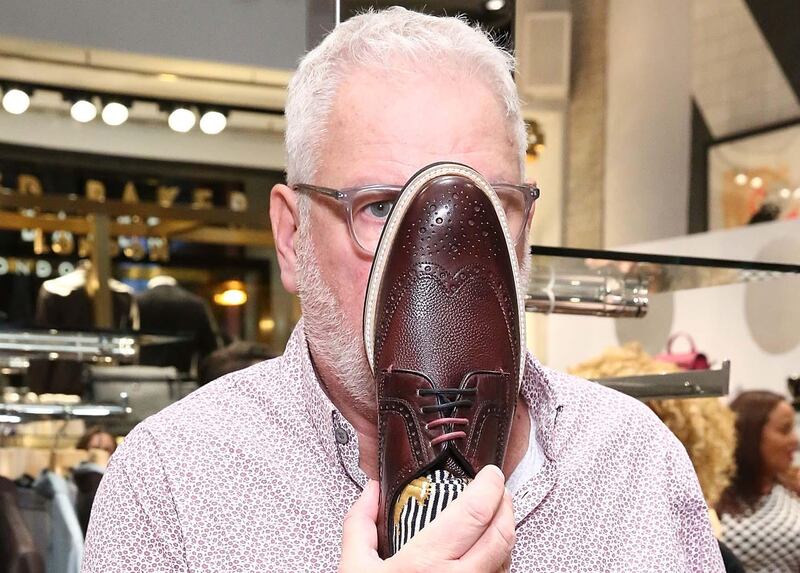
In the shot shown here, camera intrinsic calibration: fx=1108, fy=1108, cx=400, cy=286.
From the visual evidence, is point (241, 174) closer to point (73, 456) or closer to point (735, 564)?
point (73, 456)

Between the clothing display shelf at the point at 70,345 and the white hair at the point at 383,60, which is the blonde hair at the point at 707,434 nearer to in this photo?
the clothing display shelf at the point at 70,345

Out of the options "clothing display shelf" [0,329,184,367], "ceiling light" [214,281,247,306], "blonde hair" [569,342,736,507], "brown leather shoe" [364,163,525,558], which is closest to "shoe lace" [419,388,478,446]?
"brown leather shoe" [364,163,525,558]

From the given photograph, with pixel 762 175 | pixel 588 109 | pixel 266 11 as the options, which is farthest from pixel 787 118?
pixel 266 11

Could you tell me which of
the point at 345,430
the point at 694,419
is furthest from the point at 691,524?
the point at 694,419

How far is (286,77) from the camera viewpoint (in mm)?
3988

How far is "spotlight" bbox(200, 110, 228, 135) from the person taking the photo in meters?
4.75

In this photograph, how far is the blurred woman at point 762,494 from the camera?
104 inches

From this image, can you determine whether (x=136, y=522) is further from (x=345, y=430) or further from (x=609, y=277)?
(x=609, y=277)

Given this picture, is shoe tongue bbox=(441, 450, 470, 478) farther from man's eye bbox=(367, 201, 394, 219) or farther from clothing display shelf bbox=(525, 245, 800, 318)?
clothing display shelf bbox=(525, 245, 800, 318)

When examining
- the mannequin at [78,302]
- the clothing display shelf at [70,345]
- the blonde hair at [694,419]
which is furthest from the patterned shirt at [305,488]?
the mannequin at [78,302]

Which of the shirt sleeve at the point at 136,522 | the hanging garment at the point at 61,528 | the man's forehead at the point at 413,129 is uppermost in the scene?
the man's forehead at the point at 413,129

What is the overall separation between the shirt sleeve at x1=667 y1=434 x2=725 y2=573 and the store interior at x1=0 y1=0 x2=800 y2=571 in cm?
33

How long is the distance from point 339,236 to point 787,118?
2145mm

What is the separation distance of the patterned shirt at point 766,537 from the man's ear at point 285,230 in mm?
1909
